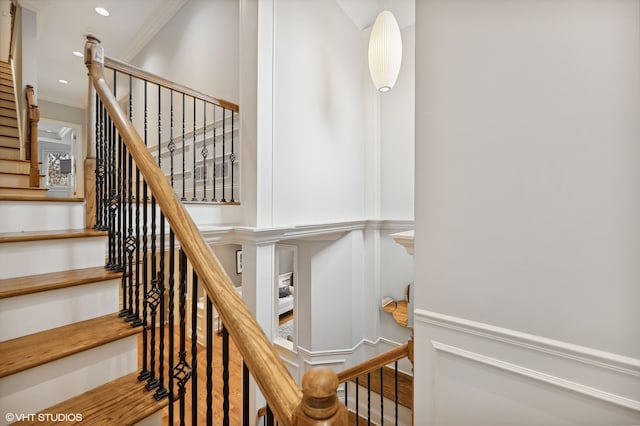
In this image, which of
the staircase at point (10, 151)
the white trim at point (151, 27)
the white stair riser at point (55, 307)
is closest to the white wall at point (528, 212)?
the white stair riser at point (55, 307)

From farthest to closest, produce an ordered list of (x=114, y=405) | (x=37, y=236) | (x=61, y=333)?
(x=37, y=236) < (x=61, y=333) < (x=114, y=405)

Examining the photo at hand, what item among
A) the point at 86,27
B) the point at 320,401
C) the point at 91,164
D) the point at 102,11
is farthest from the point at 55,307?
the point at 86,27

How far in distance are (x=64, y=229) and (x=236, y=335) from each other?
1616 mm

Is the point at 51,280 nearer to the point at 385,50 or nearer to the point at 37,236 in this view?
the point at 37,236

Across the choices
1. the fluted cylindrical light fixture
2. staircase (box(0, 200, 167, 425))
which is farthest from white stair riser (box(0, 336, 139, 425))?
the fluted cylindrical light fixture

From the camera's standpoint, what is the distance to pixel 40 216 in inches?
59.2

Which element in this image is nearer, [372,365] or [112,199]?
[112,199]

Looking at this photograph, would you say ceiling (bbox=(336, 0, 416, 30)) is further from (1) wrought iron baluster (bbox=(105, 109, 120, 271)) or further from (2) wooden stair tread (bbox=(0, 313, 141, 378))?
(2) wooden stair tread (bbox=(0, 313, 141, 378))

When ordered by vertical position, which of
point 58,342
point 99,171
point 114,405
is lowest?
point 114,405

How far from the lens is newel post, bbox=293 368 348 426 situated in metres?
0.49

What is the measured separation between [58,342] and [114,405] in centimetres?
34

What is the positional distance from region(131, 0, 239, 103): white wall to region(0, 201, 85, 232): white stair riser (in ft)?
6.08

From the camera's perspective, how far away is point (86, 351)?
1045 millimetres

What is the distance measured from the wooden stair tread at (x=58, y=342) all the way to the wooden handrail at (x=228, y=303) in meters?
0.63
